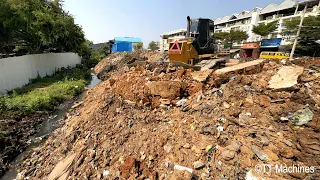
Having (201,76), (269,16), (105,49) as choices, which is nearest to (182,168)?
(201,76)

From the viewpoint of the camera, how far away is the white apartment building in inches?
958

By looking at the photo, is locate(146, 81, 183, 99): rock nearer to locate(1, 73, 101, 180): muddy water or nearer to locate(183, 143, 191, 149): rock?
locate(183, 143, 191, 149): rock

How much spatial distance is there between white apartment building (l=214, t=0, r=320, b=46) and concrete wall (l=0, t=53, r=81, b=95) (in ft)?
88.2

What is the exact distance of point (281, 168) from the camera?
2.60 meters

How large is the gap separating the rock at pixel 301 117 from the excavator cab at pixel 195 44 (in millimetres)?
4247

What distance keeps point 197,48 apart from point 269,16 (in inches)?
1221

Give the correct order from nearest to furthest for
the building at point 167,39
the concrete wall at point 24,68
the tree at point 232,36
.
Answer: the building at point 167,39
the concrete wall at point 24,68
the tree at point 232,36

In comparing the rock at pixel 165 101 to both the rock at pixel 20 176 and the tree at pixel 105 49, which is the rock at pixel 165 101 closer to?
the rock at pixel 20 176

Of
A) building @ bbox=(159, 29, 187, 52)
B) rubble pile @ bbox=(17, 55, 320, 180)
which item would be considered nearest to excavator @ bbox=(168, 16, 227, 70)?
building @ bbox=(159, 29, 187, 52)

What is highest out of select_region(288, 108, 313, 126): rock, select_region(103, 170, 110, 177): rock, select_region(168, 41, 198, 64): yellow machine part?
select_region(168, 41, 198, 64): yellow machine part

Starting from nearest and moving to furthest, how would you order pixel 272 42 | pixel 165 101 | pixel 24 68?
pixel 165 101
pixel 24 68
pixel 272 42

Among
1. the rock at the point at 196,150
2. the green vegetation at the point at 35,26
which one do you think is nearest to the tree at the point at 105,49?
the green vegetation at the point at 35,26

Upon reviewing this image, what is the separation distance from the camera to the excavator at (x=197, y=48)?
6.88m

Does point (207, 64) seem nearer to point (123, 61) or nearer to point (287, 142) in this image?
point (287, 142)
